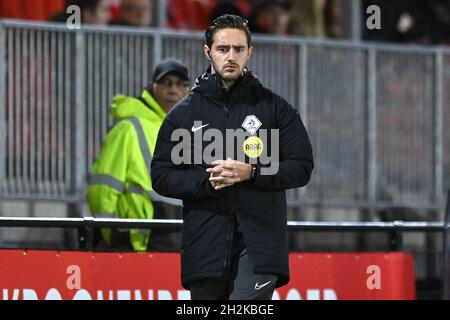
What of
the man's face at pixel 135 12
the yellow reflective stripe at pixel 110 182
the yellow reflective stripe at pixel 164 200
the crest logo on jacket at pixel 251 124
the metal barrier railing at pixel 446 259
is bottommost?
the metal barrier railing at pixel 446 259

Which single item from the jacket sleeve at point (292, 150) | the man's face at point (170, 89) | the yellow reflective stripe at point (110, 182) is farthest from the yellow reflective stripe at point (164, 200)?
the jacket sleeve at point (292, 150)

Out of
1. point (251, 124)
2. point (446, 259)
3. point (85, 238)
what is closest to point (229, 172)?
point (251, 124)

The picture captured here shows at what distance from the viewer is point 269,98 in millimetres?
8484

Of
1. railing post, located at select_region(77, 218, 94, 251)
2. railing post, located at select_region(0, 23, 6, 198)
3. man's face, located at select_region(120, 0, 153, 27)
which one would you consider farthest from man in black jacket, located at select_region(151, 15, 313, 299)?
man's face, located at select_region(120, 0, 153, 27)

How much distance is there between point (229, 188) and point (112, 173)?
3628mm

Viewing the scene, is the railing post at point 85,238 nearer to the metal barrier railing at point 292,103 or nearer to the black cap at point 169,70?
the black cap at point 169,70

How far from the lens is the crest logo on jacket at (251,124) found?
8336 mm

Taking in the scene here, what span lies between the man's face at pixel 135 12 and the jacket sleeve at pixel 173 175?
6721mm

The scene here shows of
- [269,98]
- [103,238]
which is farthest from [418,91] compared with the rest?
[269,98]

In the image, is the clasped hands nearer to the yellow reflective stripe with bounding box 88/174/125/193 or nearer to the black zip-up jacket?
the black zip-up jacket

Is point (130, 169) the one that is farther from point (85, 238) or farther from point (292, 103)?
point (292, 103)

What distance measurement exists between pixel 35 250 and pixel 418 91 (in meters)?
6.70

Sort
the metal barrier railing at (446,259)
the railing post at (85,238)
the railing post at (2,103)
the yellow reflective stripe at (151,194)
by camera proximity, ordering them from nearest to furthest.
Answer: the metal barrier railing at (446,259)
the railing post at (85,238)
the yellow reflective stripe at (151,194)
the railing post at (2,103)

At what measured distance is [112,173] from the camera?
11844mm
